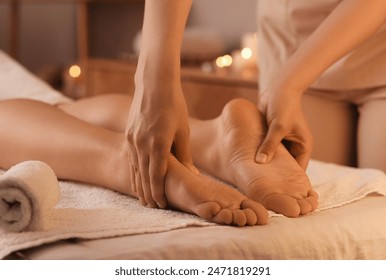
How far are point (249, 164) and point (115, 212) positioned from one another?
28 cm

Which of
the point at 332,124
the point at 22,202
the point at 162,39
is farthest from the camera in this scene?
the point at 332,124

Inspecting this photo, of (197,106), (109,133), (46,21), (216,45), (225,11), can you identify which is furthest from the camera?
(46,21)

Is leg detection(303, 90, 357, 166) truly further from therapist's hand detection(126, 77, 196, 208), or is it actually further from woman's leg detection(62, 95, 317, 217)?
therapist's hand detection(126, 77, 196, 208)

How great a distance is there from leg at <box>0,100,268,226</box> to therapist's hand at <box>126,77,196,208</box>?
1.0 inches

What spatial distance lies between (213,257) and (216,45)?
2268 mm

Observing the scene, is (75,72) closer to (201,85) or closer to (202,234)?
(201,85)

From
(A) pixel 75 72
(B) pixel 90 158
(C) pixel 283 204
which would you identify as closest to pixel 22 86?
(B) pixel 90 158

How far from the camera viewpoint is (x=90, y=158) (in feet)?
4.18

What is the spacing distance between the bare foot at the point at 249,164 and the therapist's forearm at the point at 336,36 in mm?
158

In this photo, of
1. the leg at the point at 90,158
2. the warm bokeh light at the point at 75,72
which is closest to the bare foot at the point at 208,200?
the leg at the point at 90,158

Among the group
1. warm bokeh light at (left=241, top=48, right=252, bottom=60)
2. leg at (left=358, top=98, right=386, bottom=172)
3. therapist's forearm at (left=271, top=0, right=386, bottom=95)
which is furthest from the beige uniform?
warm bokeh light at (left=241, top=48, right=252, bottom=60)

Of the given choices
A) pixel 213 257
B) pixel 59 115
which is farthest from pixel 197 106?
pixel 213 257

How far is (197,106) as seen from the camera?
2.73 metres
